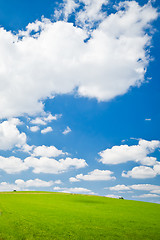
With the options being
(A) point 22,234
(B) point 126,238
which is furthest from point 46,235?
(B) point 126,238

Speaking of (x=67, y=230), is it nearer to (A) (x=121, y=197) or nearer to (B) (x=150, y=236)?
(B) (x=150, y=236)

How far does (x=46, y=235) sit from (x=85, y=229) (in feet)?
21.4

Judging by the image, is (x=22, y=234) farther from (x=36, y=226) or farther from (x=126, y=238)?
(x=126, y=238)

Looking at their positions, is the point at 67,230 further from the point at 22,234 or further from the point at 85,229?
the point at 22,234

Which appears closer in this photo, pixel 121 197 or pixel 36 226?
pixel 36 226

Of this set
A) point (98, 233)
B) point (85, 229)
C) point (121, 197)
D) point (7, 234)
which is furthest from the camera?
point (121, 197)

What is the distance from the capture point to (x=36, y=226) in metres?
28.8

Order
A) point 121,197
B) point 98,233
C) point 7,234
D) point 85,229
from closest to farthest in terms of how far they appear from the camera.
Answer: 1. point 7,234
2. point 98,233
3. point 85,229
4. point 121,197

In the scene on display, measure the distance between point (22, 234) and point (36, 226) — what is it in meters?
4.82

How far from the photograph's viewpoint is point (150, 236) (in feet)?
88.3

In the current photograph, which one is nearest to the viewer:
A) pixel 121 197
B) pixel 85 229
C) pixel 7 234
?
pixel 7 234

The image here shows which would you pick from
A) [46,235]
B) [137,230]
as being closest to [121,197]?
[137,230]

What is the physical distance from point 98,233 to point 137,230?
287 inches

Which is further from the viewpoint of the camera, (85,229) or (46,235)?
(85,229)
